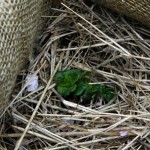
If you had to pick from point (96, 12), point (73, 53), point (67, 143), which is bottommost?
point (67, 143)

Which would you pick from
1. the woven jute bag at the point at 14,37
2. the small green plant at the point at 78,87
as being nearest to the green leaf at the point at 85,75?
the small green plant at the point at 78,87

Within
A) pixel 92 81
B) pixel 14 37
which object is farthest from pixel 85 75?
pixel 14 37

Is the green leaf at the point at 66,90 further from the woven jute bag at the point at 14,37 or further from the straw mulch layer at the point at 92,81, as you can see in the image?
the woven jute bag at the point at 14,37

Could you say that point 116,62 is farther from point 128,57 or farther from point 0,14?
point 0,14

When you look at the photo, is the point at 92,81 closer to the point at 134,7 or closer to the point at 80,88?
the point at 80,88

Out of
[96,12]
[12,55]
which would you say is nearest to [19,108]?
[12,55]
